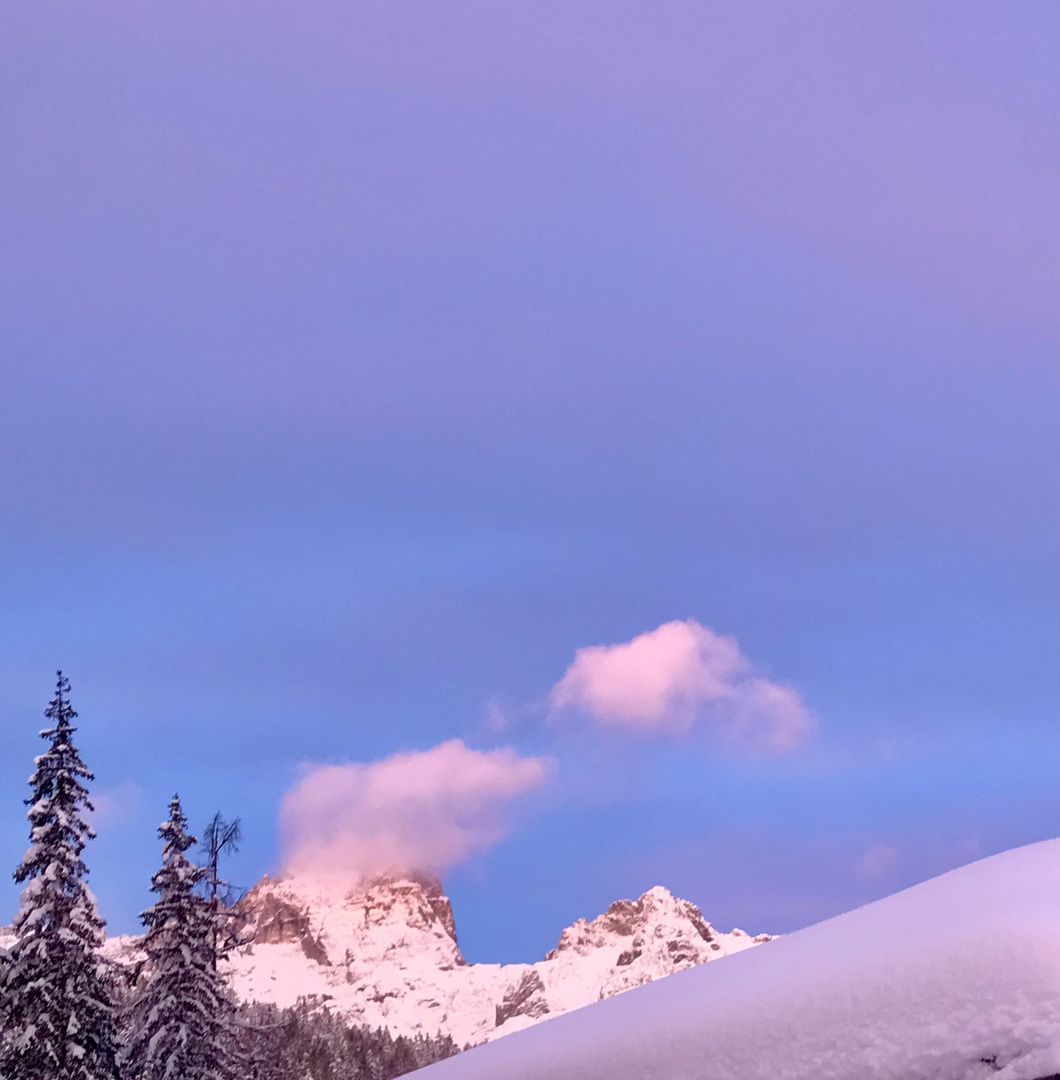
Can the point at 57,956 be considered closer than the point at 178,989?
Yes

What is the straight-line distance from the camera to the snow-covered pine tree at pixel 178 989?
26.2 m

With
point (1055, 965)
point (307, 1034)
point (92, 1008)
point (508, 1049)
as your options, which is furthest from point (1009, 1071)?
point (307, 1034)

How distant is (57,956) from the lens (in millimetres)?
23172

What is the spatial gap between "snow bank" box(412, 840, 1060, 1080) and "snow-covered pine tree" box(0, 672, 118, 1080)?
17122 mm

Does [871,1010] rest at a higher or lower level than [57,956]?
lower

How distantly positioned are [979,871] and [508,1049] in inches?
141

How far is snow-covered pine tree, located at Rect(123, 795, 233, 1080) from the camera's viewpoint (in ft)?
85.8

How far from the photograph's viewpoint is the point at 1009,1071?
6.43m

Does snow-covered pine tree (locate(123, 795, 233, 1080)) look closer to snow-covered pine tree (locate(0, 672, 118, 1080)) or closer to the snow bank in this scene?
snow-covered pine tree (locate(0, 672, 118, 1080))

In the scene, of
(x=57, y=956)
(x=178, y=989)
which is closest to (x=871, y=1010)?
(x=57, y=956)

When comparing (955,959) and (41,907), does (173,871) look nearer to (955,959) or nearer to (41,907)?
(41,907)

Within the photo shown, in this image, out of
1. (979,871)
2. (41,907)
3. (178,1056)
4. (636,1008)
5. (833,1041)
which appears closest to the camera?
(833,1041)

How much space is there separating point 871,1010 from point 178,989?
2302 cm

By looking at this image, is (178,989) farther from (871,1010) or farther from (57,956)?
(871,1010)
